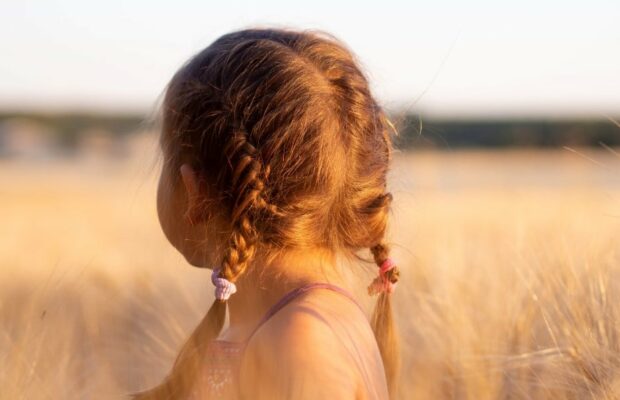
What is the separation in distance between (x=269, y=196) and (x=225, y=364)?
0.33 m

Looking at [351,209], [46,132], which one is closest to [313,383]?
[351,209]

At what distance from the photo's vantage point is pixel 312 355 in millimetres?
1483

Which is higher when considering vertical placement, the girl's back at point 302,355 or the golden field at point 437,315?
the girl's back at point 302,355

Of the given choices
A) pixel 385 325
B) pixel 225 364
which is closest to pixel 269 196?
pixel 225 364

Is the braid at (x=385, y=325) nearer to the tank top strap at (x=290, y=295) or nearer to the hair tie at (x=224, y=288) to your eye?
the tank top strap at (x=290, y=295)

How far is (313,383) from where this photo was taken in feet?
4.80

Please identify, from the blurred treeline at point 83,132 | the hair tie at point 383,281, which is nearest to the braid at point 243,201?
the hair tie at point 383,281

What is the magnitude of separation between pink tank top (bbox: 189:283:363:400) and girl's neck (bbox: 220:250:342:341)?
0.09 feet

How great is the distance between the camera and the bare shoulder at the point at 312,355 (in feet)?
4.82

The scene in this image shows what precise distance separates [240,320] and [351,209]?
0.30 m

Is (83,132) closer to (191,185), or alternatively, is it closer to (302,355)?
(191,185)

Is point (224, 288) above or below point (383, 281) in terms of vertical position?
above

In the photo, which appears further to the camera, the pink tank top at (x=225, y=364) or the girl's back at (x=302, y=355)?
the pink tank top at (x=225, y=364)

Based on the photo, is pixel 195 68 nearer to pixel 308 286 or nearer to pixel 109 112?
pixel 308 286
